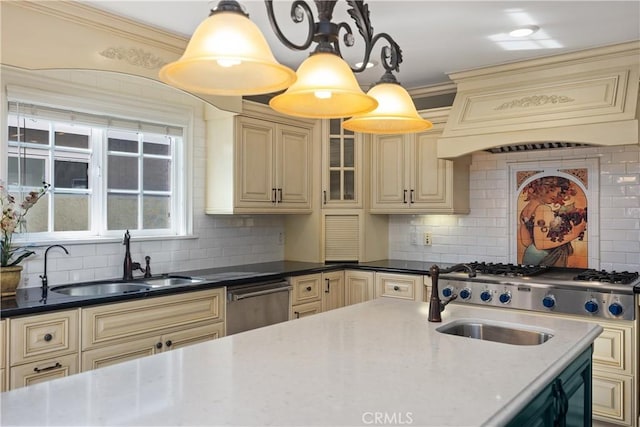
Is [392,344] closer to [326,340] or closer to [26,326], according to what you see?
[326,340]

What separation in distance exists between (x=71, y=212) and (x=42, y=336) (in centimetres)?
115

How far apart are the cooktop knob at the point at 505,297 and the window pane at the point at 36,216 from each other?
3.08 metres

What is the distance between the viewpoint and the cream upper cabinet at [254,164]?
13.0 feet

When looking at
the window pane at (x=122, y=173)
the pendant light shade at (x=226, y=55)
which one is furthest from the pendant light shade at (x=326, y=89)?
the window pane at (x=122, y=173)

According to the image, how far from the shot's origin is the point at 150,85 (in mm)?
3746

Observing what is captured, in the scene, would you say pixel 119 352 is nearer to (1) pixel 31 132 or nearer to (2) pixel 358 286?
(1) pixel 31 132

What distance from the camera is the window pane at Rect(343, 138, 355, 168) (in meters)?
4.64

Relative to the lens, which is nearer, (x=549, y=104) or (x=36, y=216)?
(x=36, y=216)

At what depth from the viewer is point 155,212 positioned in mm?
3926

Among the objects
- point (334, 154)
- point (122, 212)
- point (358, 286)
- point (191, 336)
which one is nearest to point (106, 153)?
point (122, 212)

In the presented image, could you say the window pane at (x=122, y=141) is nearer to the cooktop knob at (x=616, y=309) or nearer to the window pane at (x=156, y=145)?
the window pane at (x=156, y=145)

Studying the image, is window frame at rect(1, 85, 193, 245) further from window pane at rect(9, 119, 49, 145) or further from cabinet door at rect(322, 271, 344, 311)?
A: cabinet door at rect(322, 271, 344, 311)

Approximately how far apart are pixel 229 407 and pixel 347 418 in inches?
11.9

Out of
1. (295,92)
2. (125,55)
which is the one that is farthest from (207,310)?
(295,92)
